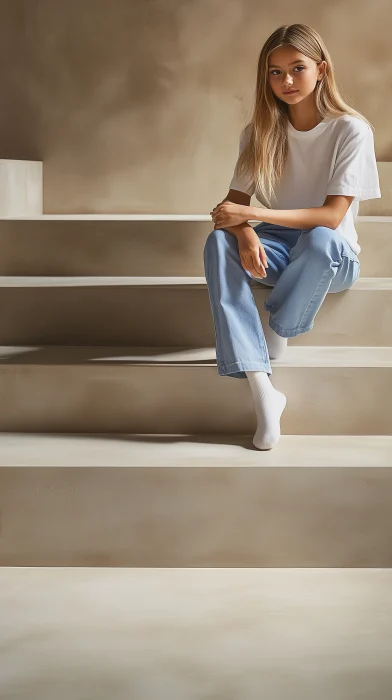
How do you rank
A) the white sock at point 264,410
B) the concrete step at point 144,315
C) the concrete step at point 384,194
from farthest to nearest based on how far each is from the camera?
the concrete step at point 384,194 < the concrete step at point 144,315 < the white sock at point 264,410

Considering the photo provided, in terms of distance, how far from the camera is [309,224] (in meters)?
2.01

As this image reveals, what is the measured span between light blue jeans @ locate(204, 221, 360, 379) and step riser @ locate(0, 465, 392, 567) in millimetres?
268

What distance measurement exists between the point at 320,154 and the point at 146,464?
2.91 ft

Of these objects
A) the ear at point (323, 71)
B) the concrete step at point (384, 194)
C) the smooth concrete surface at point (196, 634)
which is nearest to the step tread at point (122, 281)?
the ear at point (323, 71)

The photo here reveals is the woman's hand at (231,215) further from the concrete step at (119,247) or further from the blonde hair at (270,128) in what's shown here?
the concrete step at (119,247)

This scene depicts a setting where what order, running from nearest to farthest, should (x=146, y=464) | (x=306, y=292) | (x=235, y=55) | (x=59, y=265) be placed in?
(x=146, y=464), (x=306, y=292), (x=59, y=265), (x=235, y=55)

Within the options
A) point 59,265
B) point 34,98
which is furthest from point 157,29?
point 59,265

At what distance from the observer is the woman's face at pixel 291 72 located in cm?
205

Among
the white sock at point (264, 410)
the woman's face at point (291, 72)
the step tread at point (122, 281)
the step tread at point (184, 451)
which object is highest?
the woman's face at point (291, 72)

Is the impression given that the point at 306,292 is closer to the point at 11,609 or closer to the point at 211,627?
the point at 211,627

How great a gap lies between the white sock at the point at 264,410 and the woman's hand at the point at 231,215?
1.13 feet

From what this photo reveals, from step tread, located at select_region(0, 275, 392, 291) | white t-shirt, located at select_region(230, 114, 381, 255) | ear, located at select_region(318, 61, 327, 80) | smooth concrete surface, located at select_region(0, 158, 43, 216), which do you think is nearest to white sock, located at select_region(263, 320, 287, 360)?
step tread, located at select_region(0, 275, 392, 291)

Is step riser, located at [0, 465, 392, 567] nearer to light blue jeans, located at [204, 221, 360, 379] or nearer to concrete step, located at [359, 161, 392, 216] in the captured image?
light blue jeans, located at [204, 221, 360, 379]

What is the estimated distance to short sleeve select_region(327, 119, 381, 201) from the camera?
2031 mm
